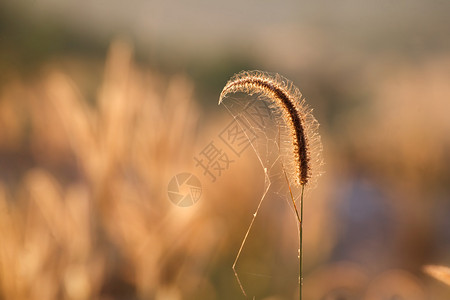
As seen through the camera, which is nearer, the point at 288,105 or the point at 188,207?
the point at 288,105

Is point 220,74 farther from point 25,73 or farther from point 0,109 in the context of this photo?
point 0,109

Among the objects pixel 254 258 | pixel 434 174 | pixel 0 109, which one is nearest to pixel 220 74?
pixel 0 109

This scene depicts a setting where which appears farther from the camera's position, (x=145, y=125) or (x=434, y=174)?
(x=434, y=174)

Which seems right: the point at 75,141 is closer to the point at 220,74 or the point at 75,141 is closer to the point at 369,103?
the point at 369,103

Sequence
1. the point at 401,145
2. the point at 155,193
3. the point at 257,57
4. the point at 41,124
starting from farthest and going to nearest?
the point at 257,57, the point at 401,145, the point at 41,124, the point at 155,193

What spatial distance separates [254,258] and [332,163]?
2.78ft

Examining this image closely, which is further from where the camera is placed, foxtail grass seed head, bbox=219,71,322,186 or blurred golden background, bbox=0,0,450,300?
blurred golden background, bbox=0,0,450,300

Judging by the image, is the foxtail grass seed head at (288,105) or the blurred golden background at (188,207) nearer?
the foxtail grass seed head at (288,105)

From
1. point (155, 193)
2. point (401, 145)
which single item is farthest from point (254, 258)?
point (401, 145)

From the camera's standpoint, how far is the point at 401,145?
231 cm

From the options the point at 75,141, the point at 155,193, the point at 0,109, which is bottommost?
the point at 155,193

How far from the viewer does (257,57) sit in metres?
5.79

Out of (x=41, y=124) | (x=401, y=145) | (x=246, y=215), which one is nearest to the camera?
(x=246, y=215)

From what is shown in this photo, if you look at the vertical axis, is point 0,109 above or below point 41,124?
above
